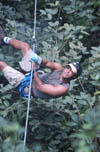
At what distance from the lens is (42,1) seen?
573 centimetres

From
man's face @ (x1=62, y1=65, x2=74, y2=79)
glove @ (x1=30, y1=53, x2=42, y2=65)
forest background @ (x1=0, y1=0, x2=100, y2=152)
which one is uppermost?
glove @ (x1=30, y1=53, x2=42, y2=65)

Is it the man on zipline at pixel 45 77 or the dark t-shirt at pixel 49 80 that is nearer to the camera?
the man on zipline at pixel 45 77

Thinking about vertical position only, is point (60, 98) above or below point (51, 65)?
below

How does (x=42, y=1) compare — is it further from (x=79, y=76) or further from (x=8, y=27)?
(x=79, y=76)

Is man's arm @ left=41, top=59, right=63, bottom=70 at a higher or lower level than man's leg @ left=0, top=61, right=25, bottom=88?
higher

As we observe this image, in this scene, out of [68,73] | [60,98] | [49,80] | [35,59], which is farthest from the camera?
[60,98]

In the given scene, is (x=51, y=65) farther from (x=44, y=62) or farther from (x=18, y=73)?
(x=18, y=73)

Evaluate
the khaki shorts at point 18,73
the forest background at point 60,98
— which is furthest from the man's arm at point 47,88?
the khaki shorts at point 18,73

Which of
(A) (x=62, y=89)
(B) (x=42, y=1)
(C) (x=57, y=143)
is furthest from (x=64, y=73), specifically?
(B) (x=42, y=1)

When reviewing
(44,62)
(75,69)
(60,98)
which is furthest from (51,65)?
(60,98)

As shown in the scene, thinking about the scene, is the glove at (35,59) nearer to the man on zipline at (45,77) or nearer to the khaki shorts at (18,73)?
the man on zipline at (45,77)

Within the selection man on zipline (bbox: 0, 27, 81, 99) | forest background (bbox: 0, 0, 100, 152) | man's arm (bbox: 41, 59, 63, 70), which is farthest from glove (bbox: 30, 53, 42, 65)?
forest background (bbox: 0, 0, 100, 152)

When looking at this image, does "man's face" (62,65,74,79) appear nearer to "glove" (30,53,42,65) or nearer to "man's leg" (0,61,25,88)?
"glove" (30,53,42,65)

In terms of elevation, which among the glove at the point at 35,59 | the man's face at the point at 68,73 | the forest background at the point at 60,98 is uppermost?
the glove at the point at 35,59
